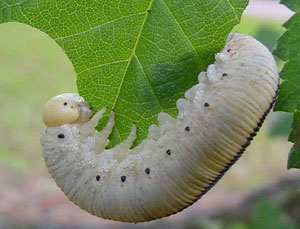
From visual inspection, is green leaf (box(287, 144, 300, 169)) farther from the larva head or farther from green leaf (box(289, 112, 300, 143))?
the larva head

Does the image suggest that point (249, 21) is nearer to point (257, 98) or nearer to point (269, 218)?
point (269, 218)

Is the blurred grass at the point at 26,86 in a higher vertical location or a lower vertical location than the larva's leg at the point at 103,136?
lower

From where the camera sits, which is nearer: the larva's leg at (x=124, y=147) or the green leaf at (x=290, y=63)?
the green leaf at (x=290, y=63)

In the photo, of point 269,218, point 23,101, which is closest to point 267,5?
point 23,101

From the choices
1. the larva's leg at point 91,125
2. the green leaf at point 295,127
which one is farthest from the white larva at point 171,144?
the green leaf at point 295,127

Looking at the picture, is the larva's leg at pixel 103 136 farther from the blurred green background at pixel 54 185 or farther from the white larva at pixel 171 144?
the blurred green background at pixel 54 185

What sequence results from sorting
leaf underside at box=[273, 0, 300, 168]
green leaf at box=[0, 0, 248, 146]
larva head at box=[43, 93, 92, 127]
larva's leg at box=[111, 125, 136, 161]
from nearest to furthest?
1. green leaf at box=[0, 0, 248, 146]
2. leaf underside at box=[273, 0, 300, 168]
3. larva's leg at box=[111, 125, 136, 161]
4. larva head at box=[43, 93, 92, 127]

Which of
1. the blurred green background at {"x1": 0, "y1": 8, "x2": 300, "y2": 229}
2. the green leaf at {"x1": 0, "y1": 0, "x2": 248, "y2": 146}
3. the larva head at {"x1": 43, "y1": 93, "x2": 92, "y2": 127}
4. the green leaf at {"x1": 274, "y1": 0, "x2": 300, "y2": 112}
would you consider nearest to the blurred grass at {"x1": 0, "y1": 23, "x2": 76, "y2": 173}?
the blurred green background at {"x1": 0, "y1": 8, "x2": 300, "y2": 229}
